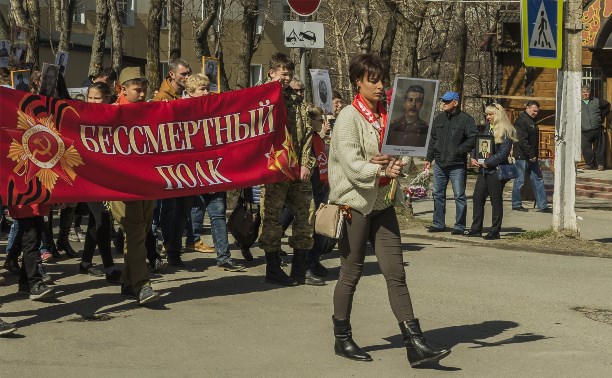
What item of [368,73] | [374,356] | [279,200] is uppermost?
[368,73]

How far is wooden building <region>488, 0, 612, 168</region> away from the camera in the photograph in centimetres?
2720

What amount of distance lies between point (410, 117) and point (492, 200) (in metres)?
8.07

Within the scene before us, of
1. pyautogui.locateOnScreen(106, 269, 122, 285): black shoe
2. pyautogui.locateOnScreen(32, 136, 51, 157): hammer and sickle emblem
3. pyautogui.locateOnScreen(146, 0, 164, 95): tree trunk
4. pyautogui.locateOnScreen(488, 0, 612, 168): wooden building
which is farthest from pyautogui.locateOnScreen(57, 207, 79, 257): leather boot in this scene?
pyautogui.locateOnScreen(488, 0, 612, 168): wooden building

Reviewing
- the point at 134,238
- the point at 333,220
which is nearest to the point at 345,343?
the point at 333,220

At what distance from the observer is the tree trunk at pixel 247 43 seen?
21948 millimetres

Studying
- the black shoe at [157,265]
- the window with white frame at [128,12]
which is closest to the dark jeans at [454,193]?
the black shoe at [157,265]

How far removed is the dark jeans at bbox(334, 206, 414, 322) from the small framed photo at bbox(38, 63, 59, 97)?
306 centimetres

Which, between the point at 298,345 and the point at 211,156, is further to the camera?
the point at 211,156

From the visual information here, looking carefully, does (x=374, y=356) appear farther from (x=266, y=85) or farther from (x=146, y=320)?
(x=266, y=85)

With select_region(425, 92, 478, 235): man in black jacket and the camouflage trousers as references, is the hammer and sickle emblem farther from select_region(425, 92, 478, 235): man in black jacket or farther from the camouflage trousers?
select_region(425, 92, 478, 235): man in black jacket

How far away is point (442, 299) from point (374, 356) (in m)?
2.31

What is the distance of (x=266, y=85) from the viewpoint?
432 inches

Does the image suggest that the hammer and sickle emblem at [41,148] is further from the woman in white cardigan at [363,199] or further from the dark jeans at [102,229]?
the woman in white cardigan at [363,199]

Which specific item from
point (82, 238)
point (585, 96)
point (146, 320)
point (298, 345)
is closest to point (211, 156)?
point (146, 320)
